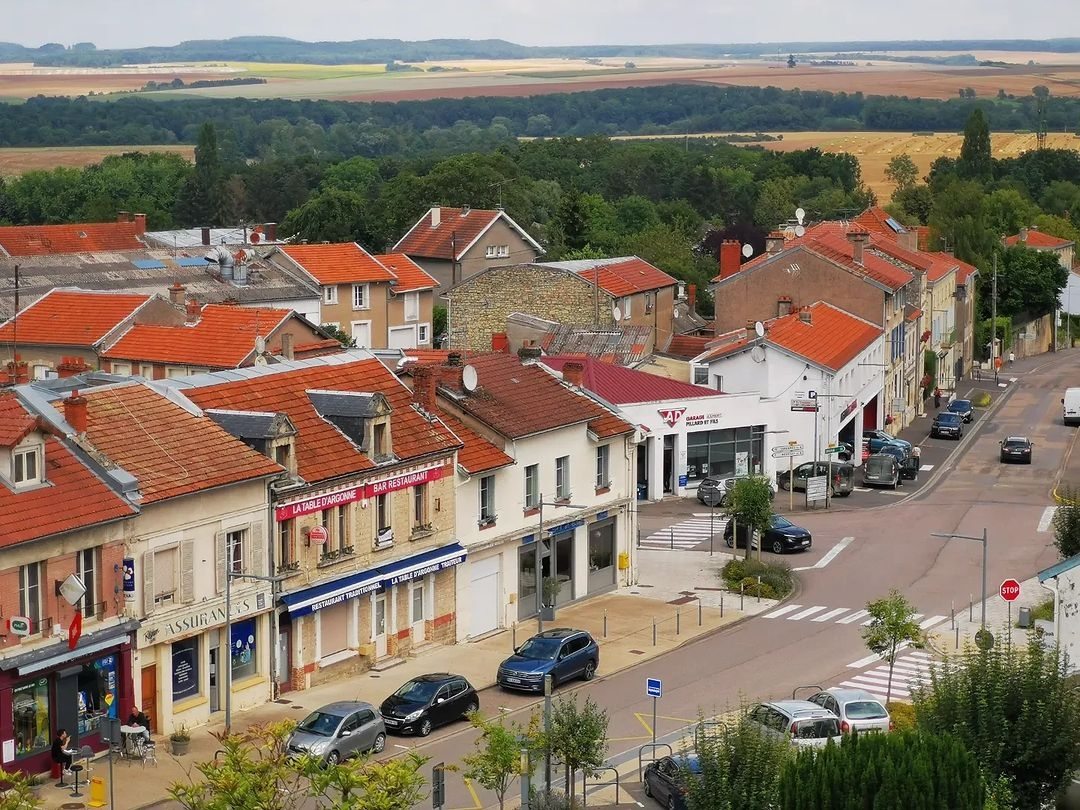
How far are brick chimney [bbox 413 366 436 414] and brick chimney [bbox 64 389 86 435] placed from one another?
40.8 feet

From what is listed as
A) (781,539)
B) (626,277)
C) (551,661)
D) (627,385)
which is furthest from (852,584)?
(626,277)

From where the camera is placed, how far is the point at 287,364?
51875 millimetres

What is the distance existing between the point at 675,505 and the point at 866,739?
43.9 m

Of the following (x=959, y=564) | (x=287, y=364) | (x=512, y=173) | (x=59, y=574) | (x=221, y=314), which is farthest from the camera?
(x=512, y=173)

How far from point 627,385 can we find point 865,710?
35.2 m

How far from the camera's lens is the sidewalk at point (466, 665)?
3828cm

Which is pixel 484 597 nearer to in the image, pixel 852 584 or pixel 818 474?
pixel 852 584

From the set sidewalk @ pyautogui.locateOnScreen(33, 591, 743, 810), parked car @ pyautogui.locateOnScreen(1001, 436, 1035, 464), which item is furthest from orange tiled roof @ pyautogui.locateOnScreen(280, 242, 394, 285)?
sidewalk @ pyautogui.locateOnScreen(33, 591, 743, 810)

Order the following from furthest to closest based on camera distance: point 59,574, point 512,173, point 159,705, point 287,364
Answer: point 512,173 < point 287,364 < point 159,705 < point 59,574

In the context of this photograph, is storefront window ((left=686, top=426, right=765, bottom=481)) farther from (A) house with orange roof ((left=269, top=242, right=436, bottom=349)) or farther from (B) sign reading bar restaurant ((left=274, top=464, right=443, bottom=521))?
(B) sign reading bar restaurant ((left=274, top=464, right=443, bottom=521))

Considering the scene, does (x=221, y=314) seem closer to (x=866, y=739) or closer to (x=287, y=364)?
(x=287, y=364)

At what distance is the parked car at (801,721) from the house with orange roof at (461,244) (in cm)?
7868

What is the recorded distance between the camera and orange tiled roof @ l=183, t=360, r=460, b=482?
47.2 metres

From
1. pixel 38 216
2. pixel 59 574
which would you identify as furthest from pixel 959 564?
pixel 38 216
